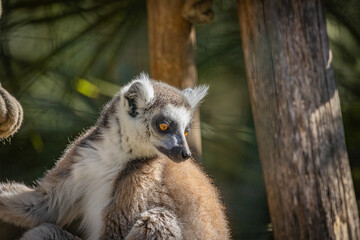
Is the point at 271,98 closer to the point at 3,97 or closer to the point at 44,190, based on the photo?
the point at 44,190

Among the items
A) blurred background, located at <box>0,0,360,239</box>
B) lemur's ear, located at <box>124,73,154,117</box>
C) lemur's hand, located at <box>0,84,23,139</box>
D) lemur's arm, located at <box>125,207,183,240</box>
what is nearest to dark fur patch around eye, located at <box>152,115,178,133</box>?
lemur's ear, located at <box>124,73,154,117</box>

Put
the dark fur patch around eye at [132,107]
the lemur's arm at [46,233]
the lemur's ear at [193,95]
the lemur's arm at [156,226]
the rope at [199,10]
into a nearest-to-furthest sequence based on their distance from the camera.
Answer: the lemur's arm at [156,226] < the lemur's arm at [46,233] < the dark fur patch around eye at [132,107] < the lemur's ear at [193,95] < the rope at [199,10]

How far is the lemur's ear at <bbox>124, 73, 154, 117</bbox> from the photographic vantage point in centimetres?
346

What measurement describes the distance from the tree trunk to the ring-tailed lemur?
4.68 ft

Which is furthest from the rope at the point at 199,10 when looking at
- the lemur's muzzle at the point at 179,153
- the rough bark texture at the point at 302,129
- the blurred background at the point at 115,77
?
the lemur's muzzle at the point at 179,153

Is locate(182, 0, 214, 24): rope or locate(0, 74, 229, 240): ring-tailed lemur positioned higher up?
locate(182, 0, 214, 24): rope

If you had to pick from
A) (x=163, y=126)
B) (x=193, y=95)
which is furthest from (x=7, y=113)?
(x=193, y=95)

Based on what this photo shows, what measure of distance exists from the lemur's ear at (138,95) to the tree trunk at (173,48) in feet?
5.20

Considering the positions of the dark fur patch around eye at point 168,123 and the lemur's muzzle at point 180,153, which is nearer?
the lemur's muzzle at point 180,153

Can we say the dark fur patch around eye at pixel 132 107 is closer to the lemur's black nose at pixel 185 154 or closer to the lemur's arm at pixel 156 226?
the lemur's black nose at pixel 185 154

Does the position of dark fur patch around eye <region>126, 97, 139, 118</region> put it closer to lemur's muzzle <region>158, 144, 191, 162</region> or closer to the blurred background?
lemur's muzzle <region>158, 144, 191, 162</region>

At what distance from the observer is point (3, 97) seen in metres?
2.79

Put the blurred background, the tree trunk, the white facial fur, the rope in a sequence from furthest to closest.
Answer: the blurred background
the tree trunk
the rope
the white facial fur

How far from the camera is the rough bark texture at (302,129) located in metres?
4.35
